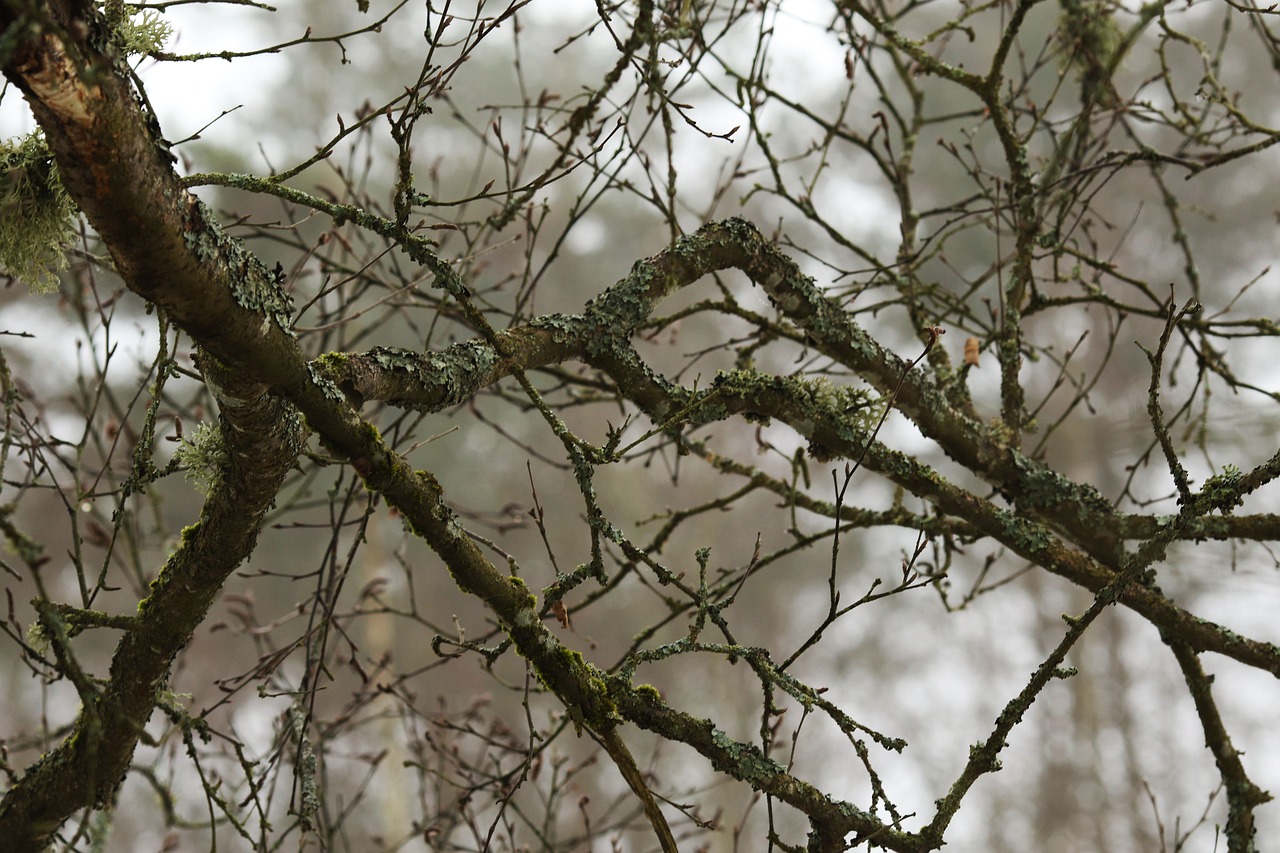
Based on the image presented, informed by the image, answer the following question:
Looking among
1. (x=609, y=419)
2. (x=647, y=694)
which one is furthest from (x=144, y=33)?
(x=609, y=419)

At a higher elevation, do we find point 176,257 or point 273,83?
point 273,83

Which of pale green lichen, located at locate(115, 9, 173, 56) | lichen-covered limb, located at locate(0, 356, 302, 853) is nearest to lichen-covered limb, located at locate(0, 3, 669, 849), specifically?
lichen-covered limb, located at locate(0, 356, 302, 853)

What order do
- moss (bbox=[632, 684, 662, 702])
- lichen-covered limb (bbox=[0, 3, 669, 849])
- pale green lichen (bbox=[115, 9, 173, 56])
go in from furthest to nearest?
moss (bbox=[632, 684, 662, 702])
pale green lichen (bbox=[115, 9, 173, 56])
lichen-covered limb (bbox=[0, 3, 669, 849])

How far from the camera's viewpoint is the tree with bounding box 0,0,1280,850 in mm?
1506

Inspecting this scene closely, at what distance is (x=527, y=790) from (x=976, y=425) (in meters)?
10.3

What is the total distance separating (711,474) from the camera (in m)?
14.2

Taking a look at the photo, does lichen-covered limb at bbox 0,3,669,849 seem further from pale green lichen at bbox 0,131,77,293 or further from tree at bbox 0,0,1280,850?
pale green lichen at bbox 0,131,77,293

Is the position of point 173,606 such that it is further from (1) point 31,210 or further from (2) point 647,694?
(2) point 647,694

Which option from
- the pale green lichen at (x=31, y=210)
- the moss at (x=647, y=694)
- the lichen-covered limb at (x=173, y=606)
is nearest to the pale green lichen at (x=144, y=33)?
the pale green lichen at (x=31, y=210)

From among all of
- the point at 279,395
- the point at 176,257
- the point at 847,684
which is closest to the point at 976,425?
the point at 279,395

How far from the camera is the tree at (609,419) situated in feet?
4.94

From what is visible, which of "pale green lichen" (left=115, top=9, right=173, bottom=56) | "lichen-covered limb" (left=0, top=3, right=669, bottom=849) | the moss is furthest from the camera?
the moss

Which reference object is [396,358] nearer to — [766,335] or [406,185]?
[406,185]

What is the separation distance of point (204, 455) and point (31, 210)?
1.56ft
